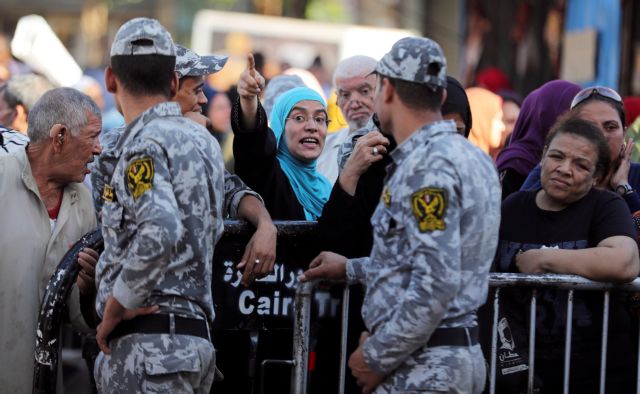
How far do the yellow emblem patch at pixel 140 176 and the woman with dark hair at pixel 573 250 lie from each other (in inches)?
73.9

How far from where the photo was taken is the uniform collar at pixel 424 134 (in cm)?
415

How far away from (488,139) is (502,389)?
11.2ft

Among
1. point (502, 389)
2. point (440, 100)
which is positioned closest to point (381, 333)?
point (440, 100)

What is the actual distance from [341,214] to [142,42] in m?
1.21

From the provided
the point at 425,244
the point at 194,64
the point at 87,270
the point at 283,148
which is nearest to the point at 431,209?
the point at 425,244

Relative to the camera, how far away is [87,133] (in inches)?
218

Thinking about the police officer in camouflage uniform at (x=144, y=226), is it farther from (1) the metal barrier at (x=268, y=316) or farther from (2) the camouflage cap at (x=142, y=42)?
(1) the metal barrier at (x=268, y=316)

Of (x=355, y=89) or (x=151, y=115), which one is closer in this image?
(x=151, y=115)

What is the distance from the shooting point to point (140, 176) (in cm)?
417

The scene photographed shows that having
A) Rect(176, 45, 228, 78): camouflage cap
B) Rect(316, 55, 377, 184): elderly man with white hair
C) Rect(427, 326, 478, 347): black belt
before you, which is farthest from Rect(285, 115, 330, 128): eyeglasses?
Rect(427, 326, 478, 347): black belt

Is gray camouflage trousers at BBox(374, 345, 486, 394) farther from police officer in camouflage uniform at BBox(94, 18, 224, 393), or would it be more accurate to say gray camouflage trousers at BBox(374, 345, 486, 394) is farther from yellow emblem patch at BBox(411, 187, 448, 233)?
police officer in camouflage uniform at BBox(94, 18, 224, 393)

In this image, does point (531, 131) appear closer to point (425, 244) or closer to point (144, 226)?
point (425, 244)

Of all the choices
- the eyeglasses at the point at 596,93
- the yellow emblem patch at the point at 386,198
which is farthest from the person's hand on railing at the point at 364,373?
the eyeglasses at the point at 596,93

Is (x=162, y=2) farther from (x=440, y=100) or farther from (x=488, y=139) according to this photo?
(x=440, y=100)
